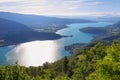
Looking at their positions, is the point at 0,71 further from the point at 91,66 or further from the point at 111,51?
the point at 91,66

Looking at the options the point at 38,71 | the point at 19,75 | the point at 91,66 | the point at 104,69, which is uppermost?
the point at 104,69

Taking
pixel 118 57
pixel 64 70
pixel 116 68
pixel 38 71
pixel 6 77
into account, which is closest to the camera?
pixel 116 68

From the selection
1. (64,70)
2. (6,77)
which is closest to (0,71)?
(6,77)

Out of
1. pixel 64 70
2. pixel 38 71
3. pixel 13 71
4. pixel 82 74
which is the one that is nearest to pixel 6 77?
pixel 13 71

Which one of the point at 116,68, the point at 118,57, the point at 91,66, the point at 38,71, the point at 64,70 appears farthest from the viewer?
the point at 38,71

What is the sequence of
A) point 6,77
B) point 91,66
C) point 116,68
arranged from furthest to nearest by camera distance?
point 91,66
point 6,77
point 116,68

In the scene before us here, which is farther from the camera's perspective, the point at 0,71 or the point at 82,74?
the point at 82,74

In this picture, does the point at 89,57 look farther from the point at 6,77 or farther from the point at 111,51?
the point at 111,51

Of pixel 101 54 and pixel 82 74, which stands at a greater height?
pixel 101 54

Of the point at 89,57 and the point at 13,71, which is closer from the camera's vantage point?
the point at 13,71
